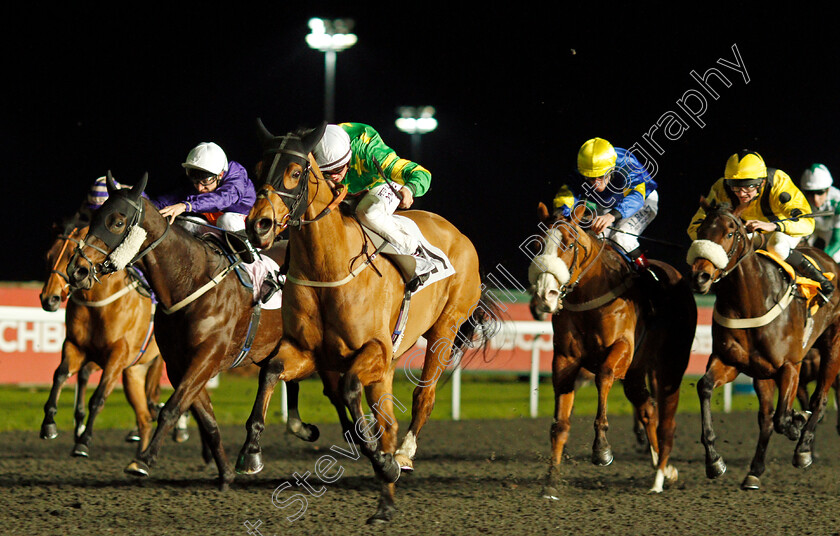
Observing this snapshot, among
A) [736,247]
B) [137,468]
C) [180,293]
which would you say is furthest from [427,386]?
[736,247]

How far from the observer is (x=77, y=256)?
459 centimetres

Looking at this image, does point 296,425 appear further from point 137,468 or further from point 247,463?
point 247,463

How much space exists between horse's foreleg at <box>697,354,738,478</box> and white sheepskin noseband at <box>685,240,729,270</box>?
684 mm

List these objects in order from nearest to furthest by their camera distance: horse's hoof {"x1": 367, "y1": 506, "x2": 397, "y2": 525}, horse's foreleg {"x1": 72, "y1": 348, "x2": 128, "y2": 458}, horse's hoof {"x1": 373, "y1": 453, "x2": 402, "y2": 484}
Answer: horse's hoof {"x1": 373, "y1": 453, "x2": 402, "y2": 484}
horse's hoof {"x1": 367, "y1": 506, "x2": 397, "y2": 525}
horse's foreleg {"x1": 72, "y1": 348, "x2": 128, "y2": 458}

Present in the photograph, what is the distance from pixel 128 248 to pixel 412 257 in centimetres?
136

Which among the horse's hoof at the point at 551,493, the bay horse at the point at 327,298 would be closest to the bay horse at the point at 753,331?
the horse's hoof at the point at 551,493

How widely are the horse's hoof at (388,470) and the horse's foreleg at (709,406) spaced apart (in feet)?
6.20

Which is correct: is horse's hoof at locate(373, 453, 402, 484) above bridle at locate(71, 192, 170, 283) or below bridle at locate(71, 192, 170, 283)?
below

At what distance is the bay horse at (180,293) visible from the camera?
180 inches

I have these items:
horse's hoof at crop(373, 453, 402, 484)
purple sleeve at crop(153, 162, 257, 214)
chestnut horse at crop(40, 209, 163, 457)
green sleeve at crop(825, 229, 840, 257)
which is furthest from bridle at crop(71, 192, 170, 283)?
green sleeve at crop(825, 229, 840, 257)

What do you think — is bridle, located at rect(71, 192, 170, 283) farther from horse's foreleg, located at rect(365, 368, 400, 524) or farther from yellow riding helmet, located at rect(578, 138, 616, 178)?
yellow riding helmet, located at rect(578, 138, 616, 178)

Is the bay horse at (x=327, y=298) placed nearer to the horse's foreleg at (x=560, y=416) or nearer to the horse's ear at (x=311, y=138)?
the horse's ear at (x=311, y=138)

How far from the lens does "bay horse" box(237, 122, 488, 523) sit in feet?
12.3

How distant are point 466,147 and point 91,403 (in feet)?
67.2
